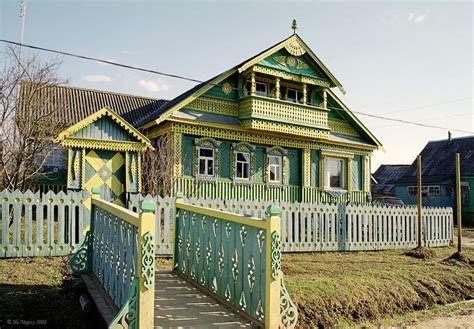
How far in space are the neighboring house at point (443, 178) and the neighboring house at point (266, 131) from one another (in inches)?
569

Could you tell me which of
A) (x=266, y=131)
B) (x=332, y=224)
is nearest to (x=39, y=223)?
(x=332, y=224)

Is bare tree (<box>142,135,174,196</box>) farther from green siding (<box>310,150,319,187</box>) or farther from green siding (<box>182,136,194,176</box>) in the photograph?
green siding (<box>310,150,319,187</box>)

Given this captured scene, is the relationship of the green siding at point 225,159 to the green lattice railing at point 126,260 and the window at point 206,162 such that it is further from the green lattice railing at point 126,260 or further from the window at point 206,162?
the green lattice railing at point 126,260

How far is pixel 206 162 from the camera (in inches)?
701

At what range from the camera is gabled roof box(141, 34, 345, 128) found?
16359mm

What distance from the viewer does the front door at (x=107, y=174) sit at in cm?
1361

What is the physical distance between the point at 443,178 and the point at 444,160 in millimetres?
3051

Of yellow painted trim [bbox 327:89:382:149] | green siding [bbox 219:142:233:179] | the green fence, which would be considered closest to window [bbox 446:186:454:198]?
yellow painted trim [bbox 327:89:382:149]

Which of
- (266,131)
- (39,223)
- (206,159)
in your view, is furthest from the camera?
(266,131)

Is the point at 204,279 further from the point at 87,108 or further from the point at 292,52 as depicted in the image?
the point at 87,108

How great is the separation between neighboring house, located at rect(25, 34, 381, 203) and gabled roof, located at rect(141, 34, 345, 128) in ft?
0.15

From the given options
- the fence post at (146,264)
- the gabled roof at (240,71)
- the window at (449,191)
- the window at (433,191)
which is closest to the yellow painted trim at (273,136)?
the gabled roof at (240,71)

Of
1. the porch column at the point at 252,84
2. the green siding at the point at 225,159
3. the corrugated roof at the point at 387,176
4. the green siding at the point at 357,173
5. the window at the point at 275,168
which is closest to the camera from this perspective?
the porch column at the point at 252,84

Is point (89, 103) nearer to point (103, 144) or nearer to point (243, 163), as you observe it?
point (103, 144)
